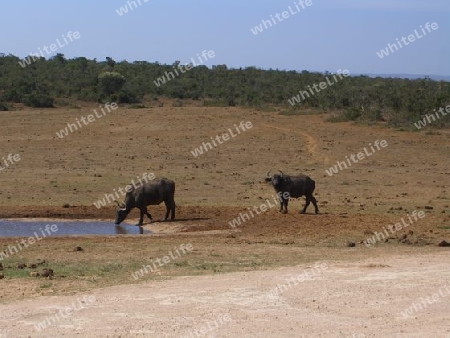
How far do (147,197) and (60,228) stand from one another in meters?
2.93

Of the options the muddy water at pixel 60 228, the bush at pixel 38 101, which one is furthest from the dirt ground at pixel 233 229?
the bush at pixel 38 101

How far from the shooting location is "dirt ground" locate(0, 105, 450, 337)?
1212cm

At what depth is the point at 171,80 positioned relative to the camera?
74438 mm

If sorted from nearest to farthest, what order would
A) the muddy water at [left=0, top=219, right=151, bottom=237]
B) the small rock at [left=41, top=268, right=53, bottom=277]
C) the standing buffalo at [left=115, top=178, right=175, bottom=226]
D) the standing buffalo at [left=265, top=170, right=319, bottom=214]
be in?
the small rock at [left=41, top=268, right=53, bottom=277] → the muddy water at [left=0, top=219, right=151, bottom=237] → the standing buffalo at [left=115, top=178, right=175, bottom=226] → the standing buffalo at [left=265, top=170, right=319, bottom=214]

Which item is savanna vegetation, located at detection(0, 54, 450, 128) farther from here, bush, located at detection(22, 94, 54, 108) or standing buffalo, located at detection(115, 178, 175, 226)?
standing buffalo, located at detection(115, 178, 175, 226)

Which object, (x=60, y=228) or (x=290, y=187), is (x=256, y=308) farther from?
(x=290, y=187)

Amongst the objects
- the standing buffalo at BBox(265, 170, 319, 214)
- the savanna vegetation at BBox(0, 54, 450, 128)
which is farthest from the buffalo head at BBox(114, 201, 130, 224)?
the savanna vegetation at BBox(0, 54, 450, 128)

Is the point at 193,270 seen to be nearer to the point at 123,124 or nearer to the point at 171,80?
the point at 123,124

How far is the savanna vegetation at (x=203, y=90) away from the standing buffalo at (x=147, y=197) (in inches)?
965

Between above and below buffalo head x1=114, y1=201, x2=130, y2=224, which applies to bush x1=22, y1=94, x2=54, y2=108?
above

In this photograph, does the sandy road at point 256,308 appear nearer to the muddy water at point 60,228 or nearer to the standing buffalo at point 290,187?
the muddy water at point 60,228

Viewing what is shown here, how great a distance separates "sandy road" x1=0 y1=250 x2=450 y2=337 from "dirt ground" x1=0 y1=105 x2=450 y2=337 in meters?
0.04

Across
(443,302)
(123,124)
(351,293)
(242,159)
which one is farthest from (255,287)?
(123,124)

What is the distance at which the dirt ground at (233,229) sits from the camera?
39.8ft
